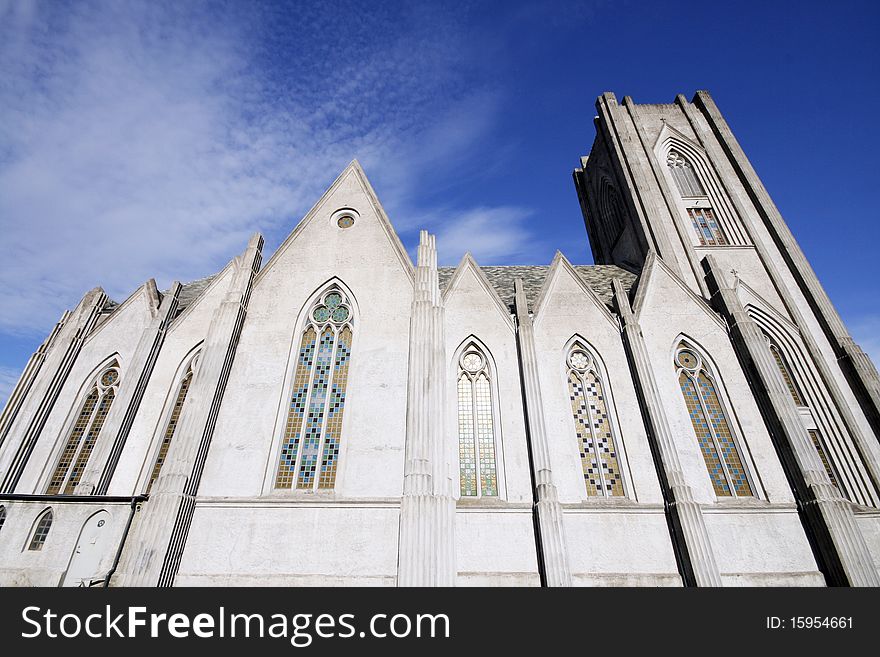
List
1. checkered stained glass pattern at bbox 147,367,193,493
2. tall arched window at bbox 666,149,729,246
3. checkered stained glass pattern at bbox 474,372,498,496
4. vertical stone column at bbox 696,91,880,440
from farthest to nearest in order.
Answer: tall arched window at bbox 666,149,729,246 < vertical stone column at bbox 696,91,880,440 < checkered stained glass pattern at bbox 147,367,193,493 < checkered stained glass pattern at bbox 474,372,498,496

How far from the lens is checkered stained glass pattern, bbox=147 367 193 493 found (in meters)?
12.9

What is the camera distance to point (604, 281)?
19.9 metres

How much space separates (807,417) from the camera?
48.0 feet

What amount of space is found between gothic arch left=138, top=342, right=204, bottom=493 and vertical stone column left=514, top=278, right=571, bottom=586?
10027 millimetres

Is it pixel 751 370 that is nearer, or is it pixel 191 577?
pixel 191 577

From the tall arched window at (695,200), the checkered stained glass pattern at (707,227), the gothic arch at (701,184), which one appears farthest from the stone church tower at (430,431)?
the tall arched window at (695,200)

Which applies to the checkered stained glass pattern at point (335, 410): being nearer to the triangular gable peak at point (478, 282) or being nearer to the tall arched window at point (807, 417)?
the triangular gable peak at point (478, 282)

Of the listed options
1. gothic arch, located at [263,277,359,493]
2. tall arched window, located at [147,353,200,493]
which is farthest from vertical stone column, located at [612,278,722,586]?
tall arched window, located at [147,353,200,493]

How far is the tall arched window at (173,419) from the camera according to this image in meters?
12.9

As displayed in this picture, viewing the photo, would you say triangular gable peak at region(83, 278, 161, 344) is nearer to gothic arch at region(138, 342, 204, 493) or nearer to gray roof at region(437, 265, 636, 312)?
gothic arch at region(138, 342, 204, 493)

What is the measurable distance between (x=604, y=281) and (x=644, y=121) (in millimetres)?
12054

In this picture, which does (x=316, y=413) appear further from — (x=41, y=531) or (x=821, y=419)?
(x=821, y=419)
